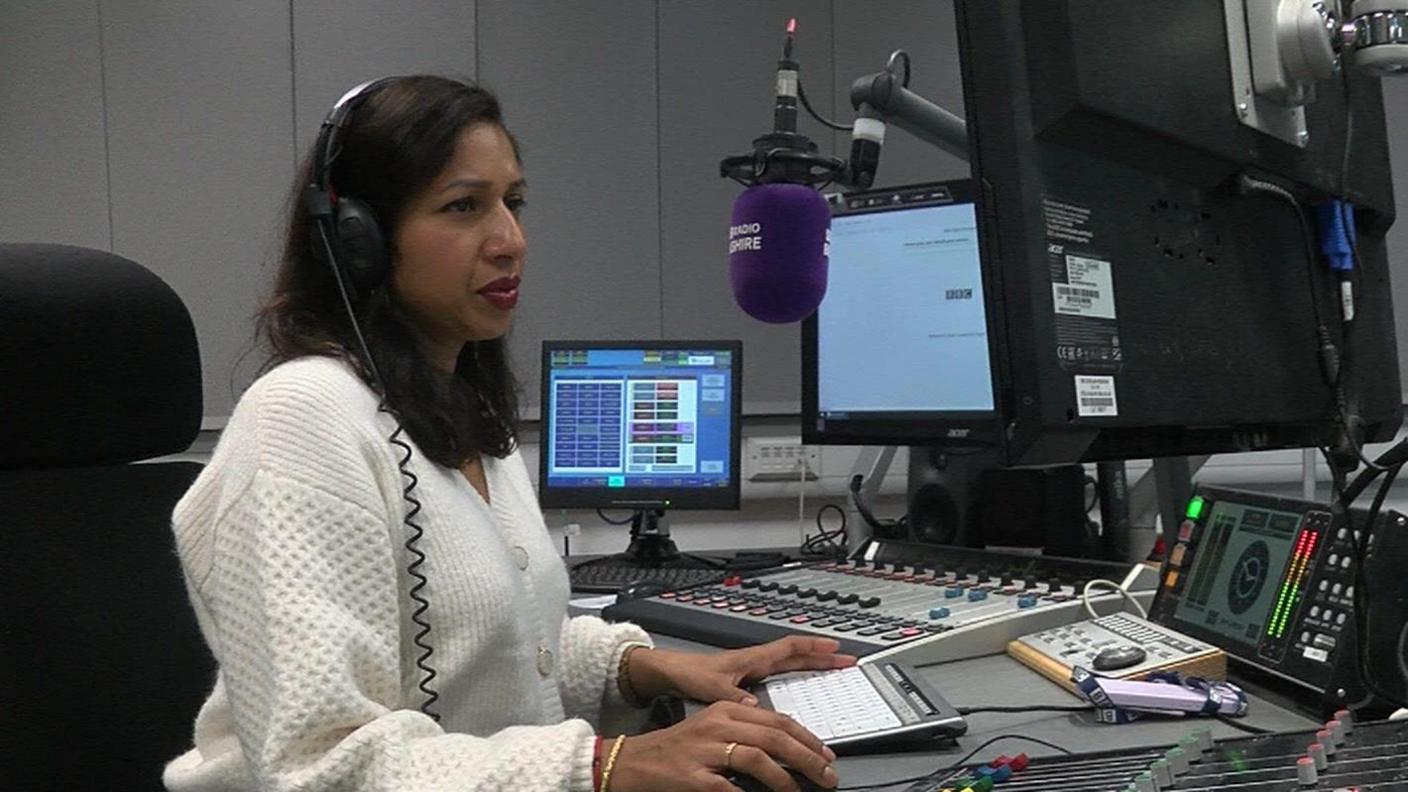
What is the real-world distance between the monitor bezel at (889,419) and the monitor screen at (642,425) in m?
0.32

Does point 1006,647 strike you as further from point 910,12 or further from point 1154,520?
point 910,12

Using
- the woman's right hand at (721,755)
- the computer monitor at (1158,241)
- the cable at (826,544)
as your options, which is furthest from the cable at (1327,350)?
the cable at (826,544)

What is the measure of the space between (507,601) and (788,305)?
0.41 m

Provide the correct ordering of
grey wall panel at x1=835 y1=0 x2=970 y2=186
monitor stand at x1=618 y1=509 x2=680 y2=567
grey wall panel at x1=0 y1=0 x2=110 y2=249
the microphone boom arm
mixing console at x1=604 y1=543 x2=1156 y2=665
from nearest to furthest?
mixing console at x1=604 y1=543 x2=1156 y2=665
the microphone boom arm
monitor stand at x1=618 y1=509 x2=680 y2=567
grey wall panel at x1=0 y1=0 x2=110 y2=249
grey wall panel at x1=835 y1=0 x2=970 y2=186

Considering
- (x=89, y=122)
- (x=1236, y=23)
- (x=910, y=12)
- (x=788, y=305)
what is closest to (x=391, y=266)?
(x=788, y=305)

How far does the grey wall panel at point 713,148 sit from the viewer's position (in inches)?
110

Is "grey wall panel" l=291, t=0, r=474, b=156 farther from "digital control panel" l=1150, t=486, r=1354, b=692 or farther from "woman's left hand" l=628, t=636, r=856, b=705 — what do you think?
"digital control panel" l=1150, t=486, r=1354, b=692

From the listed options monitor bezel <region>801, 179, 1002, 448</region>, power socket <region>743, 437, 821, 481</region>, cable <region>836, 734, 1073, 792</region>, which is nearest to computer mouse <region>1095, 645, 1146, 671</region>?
cable <region>836, 734, 1073, 792</region>

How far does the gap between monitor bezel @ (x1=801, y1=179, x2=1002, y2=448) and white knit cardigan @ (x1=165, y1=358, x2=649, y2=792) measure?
0.77 meters

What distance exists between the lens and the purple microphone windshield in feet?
3.68

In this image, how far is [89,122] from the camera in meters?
2.50

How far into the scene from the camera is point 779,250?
1143 mm

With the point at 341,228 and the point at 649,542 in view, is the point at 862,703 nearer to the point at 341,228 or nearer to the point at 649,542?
the point at 341,228

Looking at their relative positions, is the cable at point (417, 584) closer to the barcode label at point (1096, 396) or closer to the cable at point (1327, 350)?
the barcode label at point (1096, 396)
